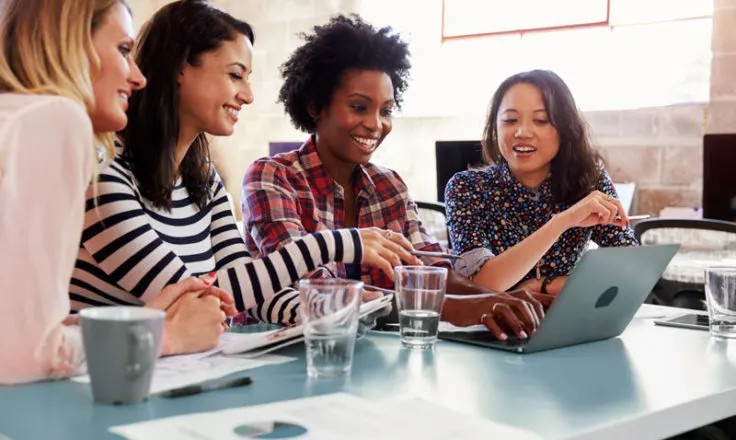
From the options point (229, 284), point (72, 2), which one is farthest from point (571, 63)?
point (72, 2)

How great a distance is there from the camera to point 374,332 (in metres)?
1.33

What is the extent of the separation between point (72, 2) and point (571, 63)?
10.3ft

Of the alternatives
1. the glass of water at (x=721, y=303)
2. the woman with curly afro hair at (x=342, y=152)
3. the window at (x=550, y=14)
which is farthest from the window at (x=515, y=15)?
the glass of water at (x=721, y=303)

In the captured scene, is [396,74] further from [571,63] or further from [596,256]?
[571,63]

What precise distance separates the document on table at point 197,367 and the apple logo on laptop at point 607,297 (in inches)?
17.1

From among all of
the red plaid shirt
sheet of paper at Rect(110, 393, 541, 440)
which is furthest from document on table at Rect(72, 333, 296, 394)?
the red plaid shirt

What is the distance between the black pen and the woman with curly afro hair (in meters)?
0.80

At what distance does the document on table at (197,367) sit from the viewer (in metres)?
0.96

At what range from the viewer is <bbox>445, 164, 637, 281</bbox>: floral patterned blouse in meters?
2.10

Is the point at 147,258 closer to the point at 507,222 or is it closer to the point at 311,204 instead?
the point at 311,204

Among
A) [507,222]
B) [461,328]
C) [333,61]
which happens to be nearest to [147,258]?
[461,328]

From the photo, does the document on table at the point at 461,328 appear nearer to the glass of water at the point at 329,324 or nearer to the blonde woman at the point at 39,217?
the glass of water at the point at 329,324

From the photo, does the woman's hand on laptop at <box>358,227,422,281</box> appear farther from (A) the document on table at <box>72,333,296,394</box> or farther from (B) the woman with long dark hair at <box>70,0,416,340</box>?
(A) the document on table at <box>72,333,296,394</box>

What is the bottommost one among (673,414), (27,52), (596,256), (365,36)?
(673,414)
